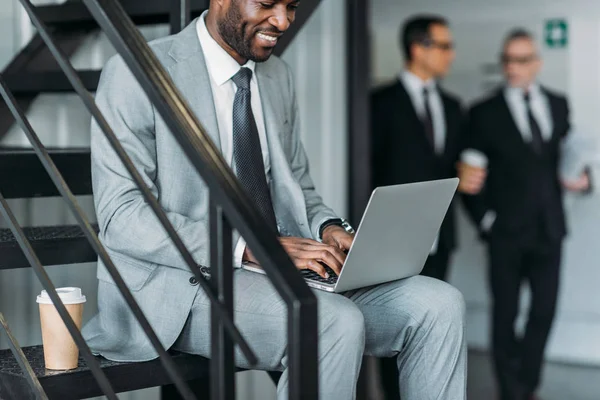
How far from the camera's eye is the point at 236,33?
251 centimetres

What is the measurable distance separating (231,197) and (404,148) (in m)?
3.19

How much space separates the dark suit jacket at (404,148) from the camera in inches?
185

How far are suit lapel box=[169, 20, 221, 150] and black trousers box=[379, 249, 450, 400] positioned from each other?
2371 millimetres

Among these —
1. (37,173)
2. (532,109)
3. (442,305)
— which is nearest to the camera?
(442,305)

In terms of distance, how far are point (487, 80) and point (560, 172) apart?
0.98m

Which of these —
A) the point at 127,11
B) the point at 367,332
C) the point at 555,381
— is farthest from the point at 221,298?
the point at 555,381

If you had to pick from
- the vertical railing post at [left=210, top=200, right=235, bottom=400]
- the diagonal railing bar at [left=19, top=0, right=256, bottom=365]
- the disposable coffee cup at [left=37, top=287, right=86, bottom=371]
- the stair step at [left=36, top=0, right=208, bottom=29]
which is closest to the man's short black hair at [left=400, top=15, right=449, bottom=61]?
the stair step at [left=36, top=0, right=208, bottom=29]

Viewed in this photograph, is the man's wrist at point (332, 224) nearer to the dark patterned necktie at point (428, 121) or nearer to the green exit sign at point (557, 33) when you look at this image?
the dark patterned necktie at point (428, 121)

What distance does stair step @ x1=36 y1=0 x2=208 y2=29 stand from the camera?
3.07 meters

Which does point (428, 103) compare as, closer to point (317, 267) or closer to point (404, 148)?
point (404, 148)

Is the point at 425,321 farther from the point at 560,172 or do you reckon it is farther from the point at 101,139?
the point at 560,172

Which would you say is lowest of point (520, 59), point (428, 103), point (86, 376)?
point (86, 376)

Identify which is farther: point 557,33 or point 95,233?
point 557,33

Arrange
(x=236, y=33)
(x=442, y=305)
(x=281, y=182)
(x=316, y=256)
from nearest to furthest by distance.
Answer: (x=316, y=256)
(x=442, y=305)
(x=236, y=33)
(x=281, y=182)
